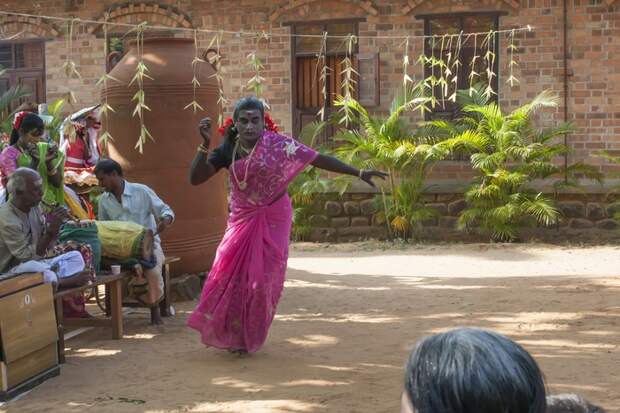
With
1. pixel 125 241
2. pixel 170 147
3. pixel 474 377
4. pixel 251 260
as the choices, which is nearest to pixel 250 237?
pixel 251 260

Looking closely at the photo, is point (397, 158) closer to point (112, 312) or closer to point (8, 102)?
point (8, 102)

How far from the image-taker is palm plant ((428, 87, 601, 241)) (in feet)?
36.1

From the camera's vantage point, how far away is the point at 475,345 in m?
1.24

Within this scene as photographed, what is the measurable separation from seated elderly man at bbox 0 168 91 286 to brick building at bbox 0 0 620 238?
262 inches

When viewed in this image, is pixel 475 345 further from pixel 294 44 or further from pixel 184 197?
pixel 294 44

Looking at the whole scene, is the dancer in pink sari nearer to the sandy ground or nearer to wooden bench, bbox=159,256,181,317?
the sandy ground

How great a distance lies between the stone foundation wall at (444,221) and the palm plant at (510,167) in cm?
29

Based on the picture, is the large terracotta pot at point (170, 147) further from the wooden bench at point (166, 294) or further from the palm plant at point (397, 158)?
the palm plant at point (397, 158)

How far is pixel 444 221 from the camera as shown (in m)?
12.0

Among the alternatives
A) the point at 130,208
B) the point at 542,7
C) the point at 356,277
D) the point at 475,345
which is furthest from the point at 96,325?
the point at 542,7

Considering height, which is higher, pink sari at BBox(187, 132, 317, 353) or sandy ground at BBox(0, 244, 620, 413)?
pink sari at BBox(187, 132, 317, 353)

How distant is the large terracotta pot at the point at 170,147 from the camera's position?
7605mm

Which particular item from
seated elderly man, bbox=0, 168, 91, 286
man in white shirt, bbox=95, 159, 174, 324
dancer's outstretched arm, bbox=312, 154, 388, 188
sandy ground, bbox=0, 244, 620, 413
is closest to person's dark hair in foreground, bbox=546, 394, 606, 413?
sandy ground, bbox=0, 244, 620, 413

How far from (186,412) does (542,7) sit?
28.5ft
